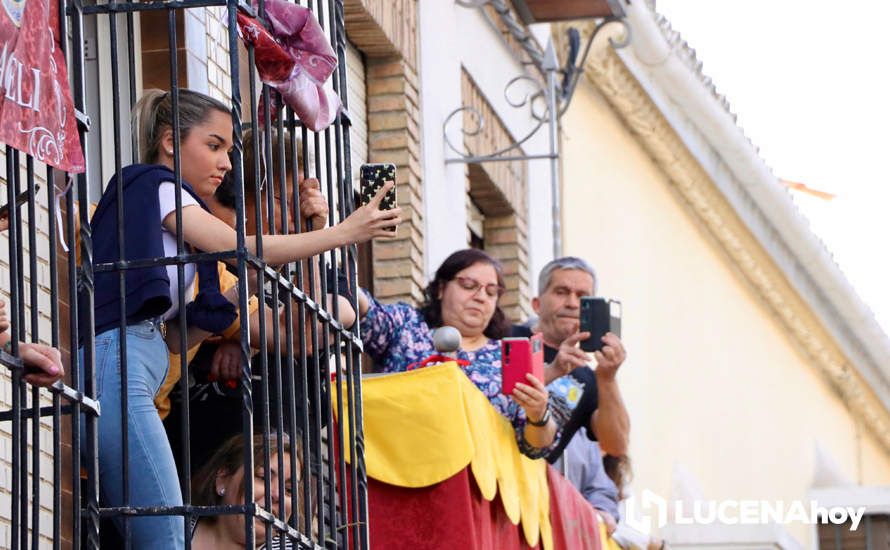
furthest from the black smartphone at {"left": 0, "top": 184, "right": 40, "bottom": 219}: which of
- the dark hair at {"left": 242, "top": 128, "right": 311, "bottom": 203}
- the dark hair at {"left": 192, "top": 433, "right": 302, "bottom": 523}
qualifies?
the dark hair at {"left": 242, "top": 128, "right": 311, "bottom": 203}

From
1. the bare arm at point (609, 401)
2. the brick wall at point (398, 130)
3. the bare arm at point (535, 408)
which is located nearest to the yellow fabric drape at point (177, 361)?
the bare arm at point (535, 408)

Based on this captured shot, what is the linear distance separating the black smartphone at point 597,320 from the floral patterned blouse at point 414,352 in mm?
529

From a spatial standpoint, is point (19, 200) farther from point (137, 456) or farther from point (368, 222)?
point (368, 222)

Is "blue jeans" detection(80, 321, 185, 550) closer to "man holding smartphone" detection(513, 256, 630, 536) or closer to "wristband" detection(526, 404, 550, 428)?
"wristband" detection(526, 404, 550, 428)

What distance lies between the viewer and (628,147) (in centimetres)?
1756

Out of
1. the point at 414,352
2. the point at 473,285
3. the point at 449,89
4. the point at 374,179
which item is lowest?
the point at 414,352

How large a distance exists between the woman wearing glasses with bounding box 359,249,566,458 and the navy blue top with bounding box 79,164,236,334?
202 cm

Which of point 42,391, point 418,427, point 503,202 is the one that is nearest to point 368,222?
point 42,391

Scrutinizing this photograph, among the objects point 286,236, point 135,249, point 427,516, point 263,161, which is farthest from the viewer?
point 427,516

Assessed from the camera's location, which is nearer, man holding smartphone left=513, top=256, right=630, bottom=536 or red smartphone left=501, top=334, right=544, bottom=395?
red smartphone left=501, top=334, right=544, bottom=395

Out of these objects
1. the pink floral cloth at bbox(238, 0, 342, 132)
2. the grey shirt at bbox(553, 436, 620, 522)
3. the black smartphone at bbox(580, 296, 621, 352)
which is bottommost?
the grey shirt at bbox(553, 436, 620, 522)

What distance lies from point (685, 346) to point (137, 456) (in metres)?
13.8

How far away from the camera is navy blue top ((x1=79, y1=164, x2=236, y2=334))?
5.61 meters

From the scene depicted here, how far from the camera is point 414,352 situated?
26.2 feet
